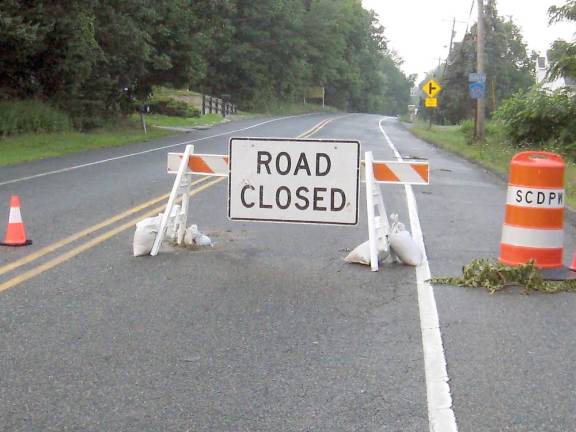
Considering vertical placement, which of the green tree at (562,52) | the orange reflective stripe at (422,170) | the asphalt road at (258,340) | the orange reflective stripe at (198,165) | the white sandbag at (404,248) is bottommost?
the asphalt road at (258,340)

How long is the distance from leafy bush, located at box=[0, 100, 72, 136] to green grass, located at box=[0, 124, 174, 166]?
1.02ft

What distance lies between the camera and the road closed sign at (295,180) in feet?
28.7

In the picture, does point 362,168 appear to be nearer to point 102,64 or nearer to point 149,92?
point 102,64

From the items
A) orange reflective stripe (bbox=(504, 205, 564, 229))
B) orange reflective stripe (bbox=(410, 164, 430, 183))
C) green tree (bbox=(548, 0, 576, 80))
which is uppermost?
green tree (bbox=(548, 0, 576, 80))

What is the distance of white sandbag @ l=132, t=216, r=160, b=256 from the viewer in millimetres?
8711

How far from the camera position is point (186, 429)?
423cm

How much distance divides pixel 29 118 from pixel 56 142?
65.5 inches

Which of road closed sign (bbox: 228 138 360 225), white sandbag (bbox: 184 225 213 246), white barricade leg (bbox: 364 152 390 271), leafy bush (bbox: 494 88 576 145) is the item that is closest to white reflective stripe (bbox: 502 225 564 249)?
white barricade leg (bbox: 364 152 390 271)

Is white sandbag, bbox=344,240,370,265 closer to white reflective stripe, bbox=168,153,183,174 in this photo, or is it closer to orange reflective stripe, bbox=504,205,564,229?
orange reflective stripe, bbox=504,205,564,229

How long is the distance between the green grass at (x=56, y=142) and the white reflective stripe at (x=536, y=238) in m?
15.2

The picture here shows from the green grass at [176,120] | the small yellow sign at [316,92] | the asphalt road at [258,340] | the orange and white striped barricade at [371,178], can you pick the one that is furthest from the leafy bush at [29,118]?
the small yellow sign at [316,92]

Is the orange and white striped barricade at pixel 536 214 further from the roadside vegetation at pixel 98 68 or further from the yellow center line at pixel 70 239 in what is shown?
the roadside vegetation at pixel 98 68

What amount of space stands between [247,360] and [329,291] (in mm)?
2113

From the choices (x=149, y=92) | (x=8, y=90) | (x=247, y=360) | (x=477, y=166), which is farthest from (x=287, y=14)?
(x=247, y=360)
